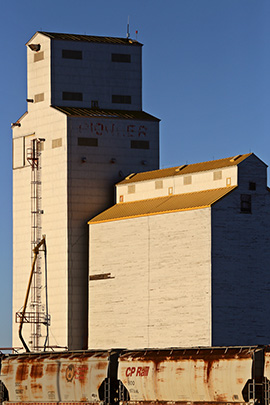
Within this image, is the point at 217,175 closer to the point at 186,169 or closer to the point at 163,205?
the point at 186,169

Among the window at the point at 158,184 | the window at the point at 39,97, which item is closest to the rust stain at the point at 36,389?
the window at the point at 158,184

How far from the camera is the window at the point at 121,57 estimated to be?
122250mm

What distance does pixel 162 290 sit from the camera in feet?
330

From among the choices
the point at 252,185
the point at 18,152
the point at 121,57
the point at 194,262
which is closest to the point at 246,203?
the point at 252,185

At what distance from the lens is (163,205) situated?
342ft

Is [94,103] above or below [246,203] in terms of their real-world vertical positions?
above

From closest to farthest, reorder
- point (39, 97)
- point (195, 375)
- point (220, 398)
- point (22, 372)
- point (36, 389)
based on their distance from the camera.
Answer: point (220, 398) < point (195, 375) < point (36, 389) < point (22, 372) < point (39, 97)

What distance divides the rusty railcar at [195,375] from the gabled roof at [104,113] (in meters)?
46.9

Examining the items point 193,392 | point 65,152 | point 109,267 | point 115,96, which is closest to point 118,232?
point 109,267

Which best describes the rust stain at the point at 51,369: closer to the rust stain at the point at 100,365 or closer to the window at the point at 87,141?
the rust stain at the point at 100,365

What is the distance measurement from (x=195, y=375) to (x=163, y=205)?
37.9 meters

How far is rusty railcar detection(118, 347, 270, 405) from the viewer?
6391 centimetres

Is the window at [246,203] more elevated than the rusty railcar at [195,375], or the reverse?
the window at [246,203]

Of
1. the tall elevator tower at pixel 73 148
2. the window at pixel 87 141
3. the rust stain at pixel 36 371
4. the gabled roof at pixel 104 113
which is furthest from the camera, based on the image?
the gabled roof at pixel 104 113
